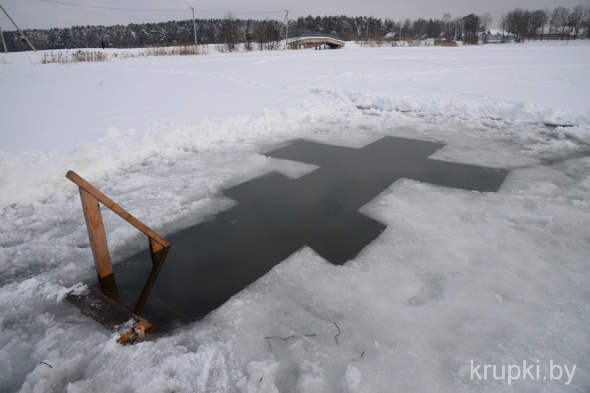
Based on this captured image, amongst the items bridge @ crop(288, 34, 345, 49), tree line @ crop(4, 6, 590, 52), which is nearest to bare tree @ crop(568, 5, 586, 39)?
tree line @ crop(4, 6, 590, 52)

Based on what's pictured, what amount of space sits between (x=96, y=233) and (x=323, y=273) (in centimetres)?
180

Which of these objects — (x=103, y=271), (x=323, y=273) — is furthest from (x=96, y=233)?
(x=323, y=273)

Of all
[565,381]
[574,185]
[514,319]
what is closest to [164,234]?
[514,319]

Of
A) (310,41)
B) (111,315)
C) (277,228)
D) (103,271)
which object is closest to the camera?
(111,315)

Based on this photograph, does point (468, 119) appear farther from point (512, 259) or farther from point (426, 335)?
point (426, 335)

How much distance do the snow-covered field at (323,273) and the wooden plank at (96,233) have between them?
23cm

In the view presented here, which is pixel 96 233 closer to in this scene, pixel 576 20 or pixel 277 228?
pixel 277 228

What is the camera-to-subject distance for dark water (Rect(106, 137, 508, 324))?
8.85 ft

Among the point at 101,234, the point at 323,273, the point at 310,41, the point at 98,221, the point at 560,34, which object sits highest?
the point at 560,34

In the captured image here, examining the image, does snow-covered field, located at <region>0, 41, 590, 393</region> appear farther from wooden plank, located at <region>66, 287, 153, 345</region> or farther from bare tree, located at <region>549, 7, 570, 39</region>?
bare tree, located at <region>549, 7, 570, 39</region>

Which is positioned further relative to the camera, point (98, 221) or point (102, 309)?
point (98, 221)

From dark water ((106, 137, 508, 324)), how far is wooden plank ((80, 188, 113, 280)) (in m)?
0.16

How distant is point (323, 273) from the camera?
9.18 ft

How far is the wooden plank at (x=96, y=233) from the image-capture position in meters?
2.53
